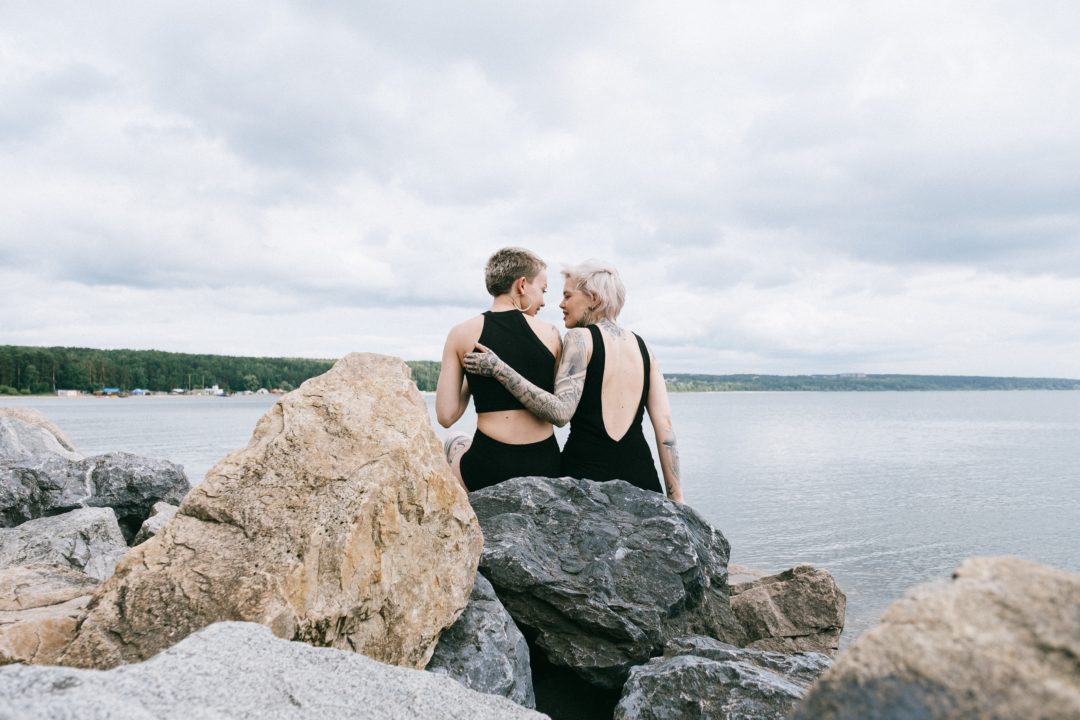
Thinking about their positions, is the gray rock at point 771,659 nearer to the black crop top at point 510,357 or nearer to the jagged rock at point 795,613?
the jagged rock at point 795,613

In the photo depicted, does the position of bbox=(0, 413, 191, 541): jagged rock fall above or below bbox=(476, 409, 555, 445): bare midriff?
below

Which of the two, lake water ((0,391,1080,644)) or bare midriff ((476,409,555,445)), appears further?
lake water ((0,391,1080,644))

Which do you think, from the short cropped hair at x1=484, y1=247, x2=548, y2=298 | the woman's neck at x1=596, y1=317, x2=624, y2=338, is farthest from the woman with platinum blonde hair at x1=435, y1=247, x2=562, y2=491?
the woman's neck at x1=596, y1=317, x2=624, y2=338

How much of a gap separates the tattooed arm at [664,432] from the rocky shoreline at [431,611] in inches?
44.8

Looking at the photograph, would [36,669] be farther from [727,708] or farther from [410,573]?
[727,708]

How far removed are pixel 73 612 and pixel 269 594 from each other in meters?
1.09

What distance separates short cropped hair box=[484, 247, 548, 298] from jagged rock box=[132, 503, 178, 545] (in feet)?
10.8

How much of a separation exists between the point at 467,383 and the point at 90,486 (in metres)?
4.98

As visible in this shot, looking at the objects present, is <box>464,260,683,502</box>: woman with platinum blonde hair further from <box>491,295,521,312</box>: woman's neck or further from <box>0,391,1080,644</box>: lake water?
<box>0,391,1080,644</box>: lake water

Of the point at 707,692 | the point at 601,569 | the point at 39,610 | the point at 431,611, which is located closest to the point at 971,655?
the point at 707,692

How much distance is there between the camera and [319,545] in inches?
136

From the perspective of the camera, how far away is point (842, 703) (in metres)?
1.64

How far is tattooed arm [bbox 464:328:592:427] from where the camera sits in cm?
600

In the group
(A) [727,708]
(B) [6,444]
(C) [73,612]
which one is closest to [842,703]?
(A) [727,708]
